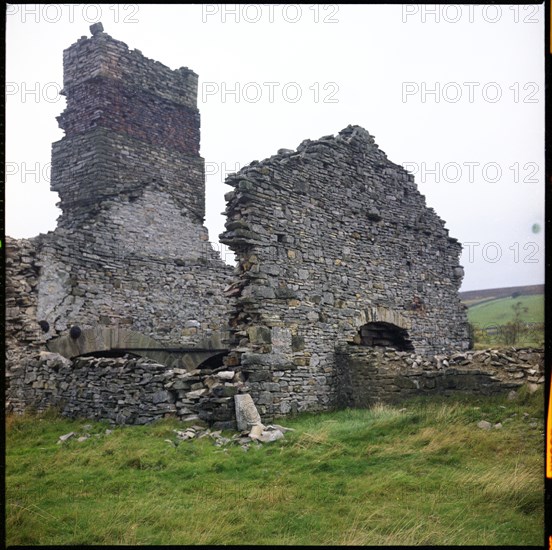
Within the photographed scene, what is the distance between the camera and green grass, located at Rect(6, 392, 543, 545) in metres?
4.91

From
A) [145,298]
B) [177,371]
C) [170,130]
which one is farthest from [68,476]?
[170,130]

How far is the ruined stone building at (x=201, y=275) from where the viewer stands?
34.6 feet

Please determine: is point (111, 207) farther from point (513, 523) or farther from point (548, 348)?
point (548, 348)

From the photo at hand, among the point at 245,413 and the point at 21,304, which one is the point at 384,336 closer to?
the point at 245,413

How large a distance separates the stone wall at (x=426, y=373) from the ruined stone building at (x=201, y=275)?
0.13 feet

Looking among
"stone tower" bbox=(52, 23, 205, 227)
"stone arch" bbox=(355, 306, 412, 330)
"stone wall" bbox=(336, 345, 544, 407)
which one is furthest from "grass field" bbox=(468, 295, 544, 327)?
"stone tower" bbox=(52, 23, 205, 227)

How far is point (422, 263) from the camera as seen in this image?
48.1 ft

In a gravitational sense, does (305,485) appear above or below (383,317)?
below

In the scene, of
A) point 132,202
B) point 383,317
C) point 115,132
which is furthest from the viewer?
point 115,132

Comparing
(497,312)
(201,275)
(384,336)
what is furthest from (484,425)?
(497,312)

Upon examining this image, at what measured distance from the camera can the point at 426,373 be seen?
413 inches

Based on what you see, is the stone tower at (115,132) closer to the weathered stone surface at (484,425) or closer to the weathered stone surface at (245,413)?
the weathered stone surface at (245,413)

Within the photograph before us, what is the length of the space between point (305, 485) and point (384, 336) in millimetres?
7706

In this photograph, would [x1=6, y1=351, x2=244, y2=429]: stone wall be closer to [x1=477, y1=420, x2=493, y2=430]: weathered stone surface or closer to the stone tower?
[x1=477, y1=420, x2=493, y2=430]: weathered stone surface
